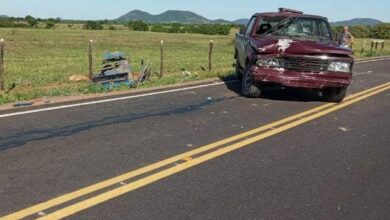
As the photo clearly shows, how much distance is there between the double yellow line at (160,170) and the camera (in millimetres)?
4582

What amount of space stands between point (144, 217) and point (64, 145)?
2.61m

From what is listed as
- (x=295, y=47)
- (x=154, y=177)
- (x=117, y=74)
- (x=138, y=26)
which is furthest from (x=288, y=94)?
(x=138, y=26)

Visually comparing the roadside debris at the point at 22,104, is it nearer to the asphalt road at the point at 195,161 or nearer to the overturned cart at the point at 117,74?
the asphalt road at the point at 195,161

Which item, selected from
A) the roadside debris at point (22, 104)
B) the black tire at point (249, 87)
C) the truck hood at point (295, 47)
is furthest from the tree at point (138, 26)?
the roadside debris at point (22, 104)

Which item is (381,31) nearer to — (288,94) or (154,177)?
(288,94)

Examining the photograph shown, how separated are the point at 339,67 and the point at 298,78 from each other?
873 mm

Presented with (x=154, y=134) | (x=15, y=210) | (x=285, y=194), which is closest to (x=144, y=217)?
(x=15, y=210)

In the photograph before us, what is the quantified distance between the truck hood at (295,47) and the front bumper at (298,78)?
37 cm

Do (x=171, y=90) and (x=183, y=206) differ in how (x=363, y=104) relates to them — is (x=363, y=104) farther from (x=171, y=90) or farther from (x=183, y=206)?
(x=183, y=206)

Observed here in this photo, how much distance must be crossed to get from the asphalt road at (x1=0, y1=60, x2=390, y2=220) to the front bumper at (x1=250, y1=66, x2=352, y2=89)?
0.81m

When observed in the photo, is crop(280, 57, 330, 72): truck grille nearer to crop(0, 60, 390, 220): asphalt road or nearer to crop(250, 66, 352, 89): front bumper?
crop(250, 66, 352, 89): front bumper

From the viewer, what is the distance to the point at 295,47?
10.8 meters

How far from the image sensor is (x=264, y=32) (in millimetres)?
12164

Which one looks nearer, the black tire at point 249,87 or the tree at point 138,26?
the black tire at point 249,87
